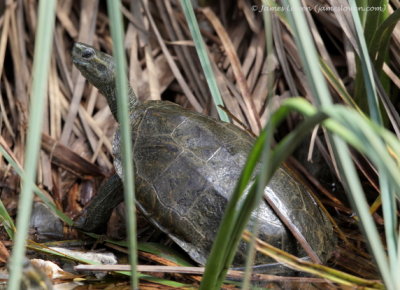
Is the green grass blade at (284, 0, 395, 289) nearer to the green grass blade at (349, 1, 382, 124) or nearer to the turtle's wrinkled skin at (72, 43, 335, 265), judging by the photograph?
the green grass blade at (349, 1, 382, 124)

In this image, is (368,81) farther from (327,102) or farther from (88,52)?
(88,52)

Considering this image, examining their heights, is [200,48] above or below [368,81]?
above

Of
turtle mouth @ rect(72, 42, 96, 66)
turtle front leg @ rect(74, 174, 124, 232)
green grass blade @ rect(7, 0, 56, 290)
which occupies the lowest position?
turtle front leg @ rect(74, 174, 124, 232)

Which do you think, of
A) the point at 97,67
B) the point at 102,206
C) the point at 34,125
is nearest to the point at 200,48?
the point at 97,67

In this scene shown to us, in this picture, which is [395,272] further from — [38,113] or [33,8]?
[33,8]

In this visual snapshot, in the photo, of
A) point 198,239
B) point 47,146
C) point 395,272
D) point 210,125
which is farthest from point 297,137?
point 47,146

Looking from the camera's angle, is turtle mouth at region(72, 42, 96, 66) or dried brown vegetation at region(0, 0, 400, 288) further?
dried brown vegetation at region(0, 0, 400, 288)

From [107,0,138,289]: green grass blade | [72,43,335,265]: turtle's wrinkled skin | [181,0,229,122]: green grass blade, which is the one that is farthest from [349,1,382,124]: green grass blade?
[107,0,138,289]: green grass blade
